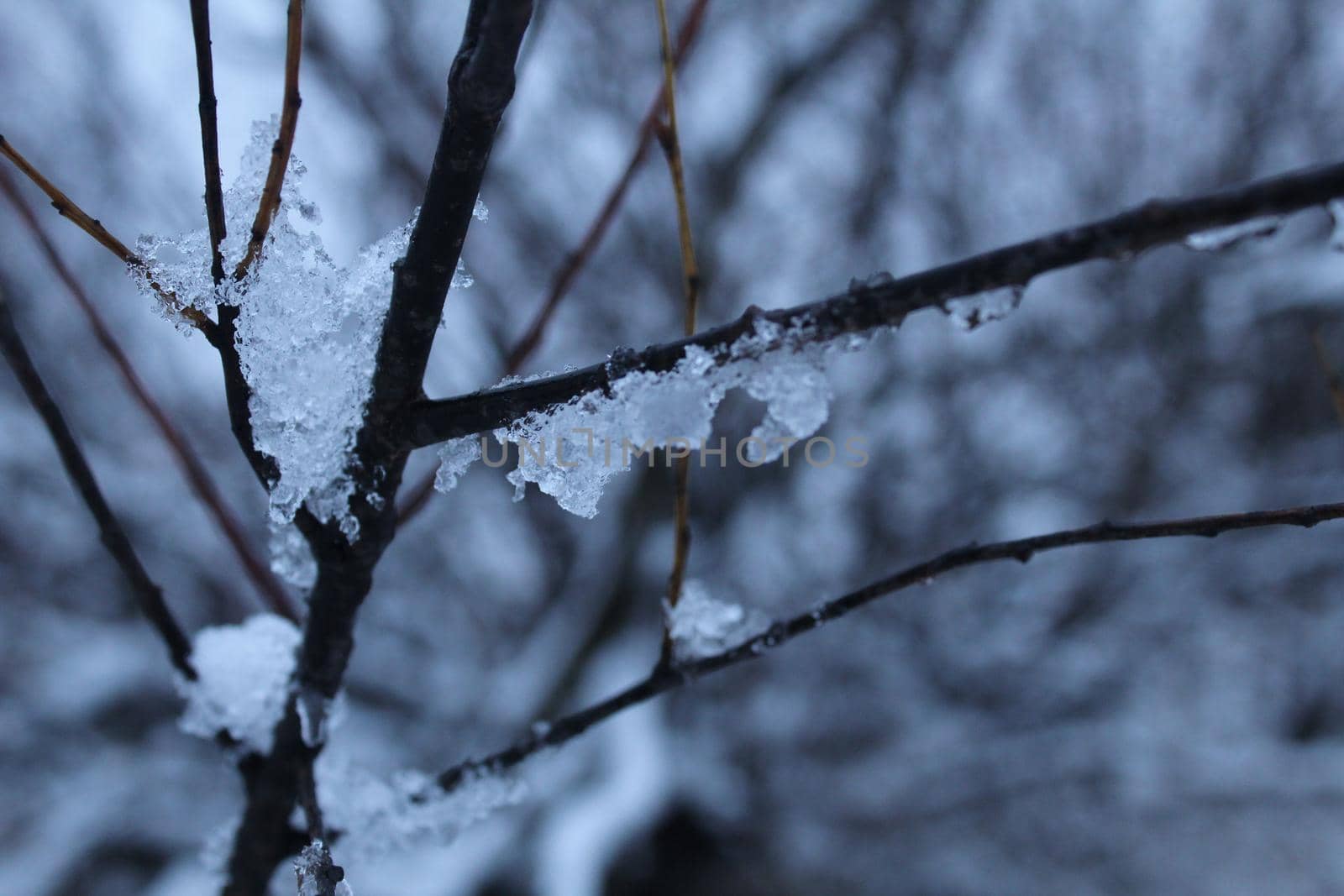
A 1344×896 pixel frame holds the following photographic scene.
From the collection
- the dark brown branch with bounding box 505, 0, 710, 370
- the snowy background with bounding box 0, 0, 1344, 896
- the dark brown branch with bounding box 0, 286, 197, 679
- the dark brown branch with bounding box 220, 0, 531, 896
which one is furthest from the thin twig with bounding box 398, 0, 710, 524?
the snowy background with bounding box 0, 0, 1344, 896

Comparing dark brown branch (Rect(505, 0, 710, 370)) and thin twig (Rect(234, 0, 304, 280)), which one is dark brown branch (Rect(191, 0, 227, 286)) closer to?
thin twig (Rect(234, 0, 304, 280))

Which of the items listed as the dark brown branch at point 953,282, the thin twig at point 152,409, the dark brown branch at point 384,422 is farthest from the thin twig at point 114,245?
the thin twig at point 152,409

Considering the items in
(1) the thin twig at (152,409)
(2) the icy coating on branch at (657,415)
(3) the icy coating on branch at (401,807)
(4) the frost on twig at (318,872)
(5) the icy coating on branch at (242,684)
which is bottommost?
(4) the frost on twig at (318,872)

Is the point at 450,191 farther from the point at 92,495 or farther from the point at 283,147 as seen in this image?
the point at 92,495

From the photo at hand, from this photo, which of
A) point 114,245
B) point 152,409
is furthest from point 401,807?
point 114,245

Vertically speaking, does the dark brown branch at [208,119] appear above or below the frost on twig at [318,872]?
above

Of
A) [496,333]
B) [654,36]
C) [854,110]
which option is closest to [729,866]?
[496,333]

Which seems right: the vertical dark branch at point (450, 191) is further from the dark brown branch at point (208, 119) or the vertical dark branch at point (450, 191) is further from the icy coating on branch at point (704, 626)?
the icy coating on branch at point (704, 626)

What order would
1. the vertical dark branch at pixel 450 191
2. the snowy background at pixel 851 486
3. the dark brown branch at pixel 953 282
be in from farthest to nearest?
the snowy background at pixel 851 486, the vertical dark branch at pixel 450 191, the dark brown branch at pixel 953 282

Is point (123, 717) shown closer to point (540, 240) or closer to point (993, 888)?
point (540, 240)
